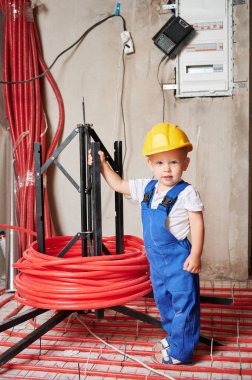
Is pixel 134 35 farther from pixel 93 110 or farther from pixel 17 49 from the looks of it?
pixel 17 49

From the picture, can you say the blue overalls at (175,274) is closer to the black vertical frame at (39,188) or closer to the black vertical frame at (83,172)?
the black vertical frame at (83,172)

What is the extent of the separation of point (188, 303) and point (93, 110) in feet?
6.03

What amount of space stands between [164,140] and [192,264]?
520mm

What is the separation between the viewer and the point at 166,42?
10.0ft

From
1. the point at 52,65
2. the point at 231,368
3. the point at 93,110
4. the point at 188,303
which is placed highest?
the point at 52,65

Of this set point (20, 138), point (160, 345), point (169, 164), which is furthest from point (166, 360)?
point (20, 138)

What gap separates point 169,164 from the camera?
6.02 feet

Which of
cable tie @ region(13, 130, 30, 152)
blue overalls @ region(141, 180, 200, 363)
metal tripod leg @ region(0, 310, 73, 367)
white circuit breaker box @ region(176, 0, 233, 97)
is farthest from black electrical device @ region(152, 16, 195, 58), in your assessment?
metal tripod leg @ region(0, 310, 73, 367)

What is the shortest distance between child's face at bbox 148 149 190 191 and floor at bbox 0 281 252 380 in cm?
79

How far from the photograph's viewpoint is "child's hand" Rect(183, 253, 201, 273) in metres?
1.80

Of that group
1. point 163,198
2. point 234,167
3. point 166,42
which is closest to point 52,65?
point 166,42

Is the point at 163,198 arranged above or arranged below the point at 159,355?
above

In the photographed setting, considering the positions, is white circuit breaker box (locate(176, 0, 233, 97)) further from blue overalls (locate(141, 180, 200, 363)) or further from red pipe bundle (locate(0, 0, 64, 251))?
blue overalls (locate(141, 180, 200, 363))

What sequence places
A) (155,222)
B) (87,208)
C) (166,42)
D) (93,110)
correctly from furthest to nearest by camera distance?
1. (93,110)
2. (166,42)
3. (87,208)
4. (155,222)
